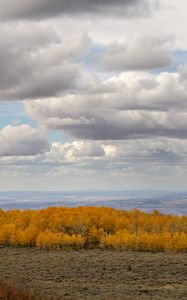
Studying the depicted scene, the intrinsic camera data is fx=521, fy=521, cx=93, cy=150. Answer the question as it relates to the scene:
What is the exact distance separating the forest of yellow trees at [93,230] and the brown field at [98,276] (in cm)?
2364

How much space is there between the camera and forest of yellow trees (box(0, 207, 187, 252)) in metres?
124

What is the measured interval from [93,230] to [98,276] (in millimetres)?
63329

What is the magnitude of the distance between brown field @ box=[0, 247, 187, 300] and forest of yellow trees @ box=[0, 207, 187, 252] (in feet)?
77.5

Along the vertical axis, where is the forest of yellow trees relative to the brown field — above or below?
above

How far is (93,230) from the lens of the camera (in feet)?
456

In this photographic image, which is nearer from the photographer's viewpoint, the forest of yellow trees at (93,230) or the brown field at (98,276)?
the brown field at (98,276)

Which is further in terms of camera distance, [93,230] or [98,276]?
[93,230]

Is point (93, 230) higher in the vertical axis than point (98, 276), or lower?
higher

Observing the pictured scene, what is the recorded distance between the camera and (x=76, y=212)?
167250mm

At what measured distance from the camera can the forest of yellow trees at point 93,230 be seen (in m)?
124

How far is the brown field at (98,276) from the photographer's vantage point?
190 ft

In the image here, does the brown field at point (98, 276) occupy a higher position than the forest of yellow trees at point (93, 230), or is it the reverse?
the forest of yellow trees at point (93, 230)

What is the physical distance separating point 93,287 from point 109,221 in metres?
94.0

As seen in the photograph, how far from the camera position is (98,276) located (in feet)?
249
